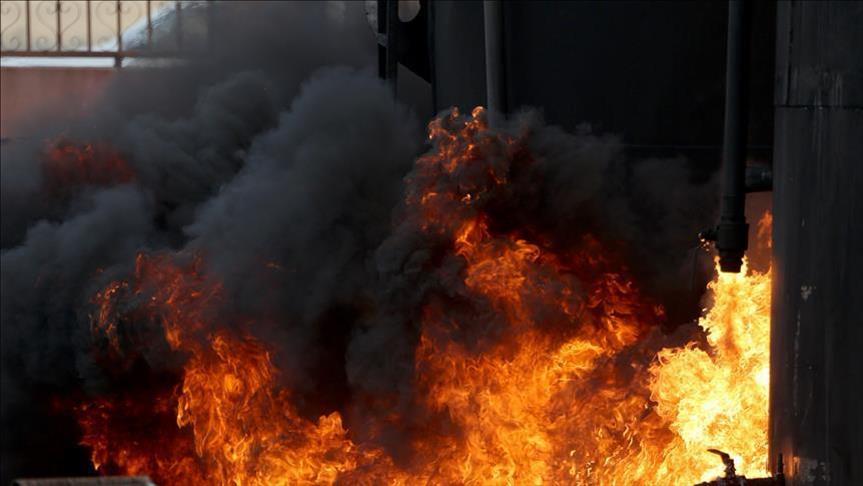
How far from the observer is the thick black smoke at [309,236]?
1163 centimetres

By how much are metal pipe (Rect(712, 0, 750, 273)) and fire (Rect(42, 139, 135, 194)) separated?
680cm

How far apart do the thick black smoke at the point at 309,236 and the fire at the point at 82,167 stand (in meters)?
0.12

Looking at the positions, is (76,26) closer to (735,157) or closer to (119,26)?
(119,26)

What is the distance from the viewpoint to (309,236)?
39.4 feet

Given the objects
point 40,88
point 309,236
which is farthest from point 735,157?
point 40,88

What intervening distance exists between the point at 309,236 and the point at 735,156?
142 inches

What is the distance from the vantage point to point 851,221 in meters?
8.88

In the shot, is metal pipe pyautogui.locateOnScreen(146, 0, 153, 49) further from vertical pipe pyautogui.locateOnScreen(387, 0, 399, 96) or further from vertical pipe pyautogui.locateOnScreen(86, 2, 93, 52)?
vertical pipe pyautogui.locateOnScreen(387, 0, 399, 96)

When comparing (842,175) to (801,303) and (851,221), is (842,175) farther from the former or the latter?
(801,303)

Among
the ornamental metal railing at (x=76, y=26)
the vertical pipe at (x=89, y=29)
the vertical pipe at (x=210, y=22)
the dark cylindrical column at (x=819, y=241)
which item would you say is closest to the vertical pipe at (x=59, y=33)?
the ornamental metal railing at (x=76, y=26)

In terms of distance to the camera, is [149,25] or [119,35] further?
[119,35]

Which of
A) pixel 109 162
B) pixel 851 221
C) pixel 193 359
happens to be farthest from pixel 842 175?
pixel 109 162

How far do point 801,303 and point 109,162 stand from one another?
→ 8.01 metres

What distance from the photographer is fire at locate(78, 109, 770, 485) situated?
35.5 ft
